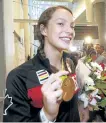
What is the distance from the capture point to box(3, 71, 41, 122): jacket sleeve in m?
0.60

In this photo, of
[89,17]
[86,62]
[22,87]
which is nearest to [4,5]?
[86,62]

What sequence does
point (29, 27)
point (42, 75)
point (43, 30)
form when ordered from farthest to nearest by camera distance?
point (29, 27) → point (43, 30) → point (42, 75)

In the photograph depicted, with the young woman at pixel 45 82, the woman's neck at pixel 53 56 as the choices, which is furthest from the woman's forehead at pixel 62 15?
the woman's neck at pixel 53 56

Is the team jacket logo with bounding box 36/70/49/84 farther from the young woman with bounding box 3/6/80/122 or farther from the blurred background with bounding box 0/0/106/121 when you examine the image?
the blurred background with bounding box 0/0/106/121

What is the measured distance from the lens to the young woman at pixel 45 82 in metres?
0.56

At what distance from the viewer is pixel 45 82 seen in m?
0.58

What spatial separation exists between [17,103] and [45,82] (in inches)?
4.4

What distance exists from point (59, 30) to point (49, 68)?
12 centimetres

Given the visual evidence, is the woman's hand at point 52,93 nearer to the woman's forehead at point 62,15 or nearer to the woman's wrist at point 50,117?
the woman's wrist at point 50,117

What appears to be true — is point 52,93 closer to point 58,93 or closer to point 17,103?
point 58,93

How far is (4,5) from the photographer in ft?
7.21

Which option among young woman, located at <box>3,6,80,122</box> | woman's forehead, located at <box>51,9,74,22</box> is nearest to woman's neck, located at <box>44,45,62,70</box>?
young woman, located at <box>3,6,80,122</box>

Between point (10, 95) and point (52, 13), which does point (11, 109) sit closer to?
point (10, 95)

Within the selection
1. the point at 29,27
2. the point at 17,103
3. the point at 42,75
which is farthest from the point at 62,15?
the point at 29,27
